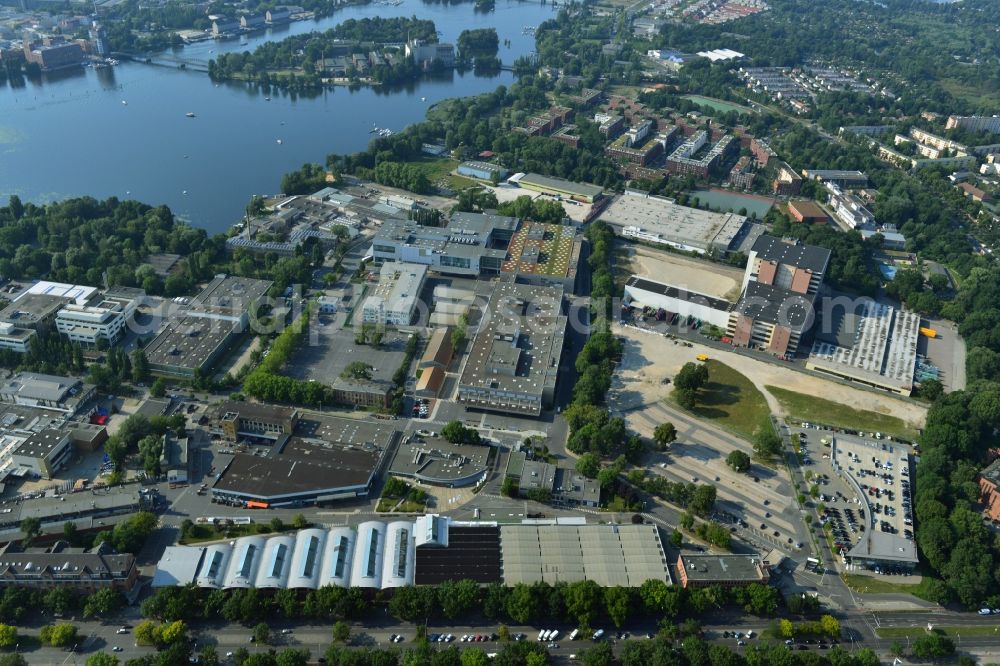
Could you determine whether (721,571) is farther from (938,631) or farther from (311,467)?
(311,467)

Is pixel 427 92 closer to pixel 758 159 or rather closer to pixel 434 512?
pixel 758 159

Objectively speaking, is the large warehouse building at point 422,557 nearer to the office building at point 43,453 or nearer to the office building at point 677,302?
the office building at point 43,453

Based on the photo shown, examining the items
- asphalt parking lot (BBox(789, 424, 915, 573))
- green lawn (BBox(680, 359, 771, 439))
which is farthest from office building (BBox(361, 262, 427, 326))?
asphalt parking lot (BBox(789, 424, 915, 573))

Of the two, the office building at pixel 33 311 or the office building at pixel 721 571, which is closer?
the office building at pixel 721 571

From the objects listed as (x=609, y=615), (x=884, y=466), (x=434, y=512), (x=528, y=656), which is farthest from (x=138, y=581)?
(x=884, y=466)

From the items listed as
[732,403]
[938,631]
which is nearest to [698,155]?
[732,403]

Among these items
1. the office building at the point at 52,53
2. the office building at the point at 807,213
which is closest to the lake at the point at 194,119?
the office building at the point at 52,53

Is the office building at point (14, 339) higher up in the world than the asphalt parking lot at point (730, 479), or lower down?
higher up
